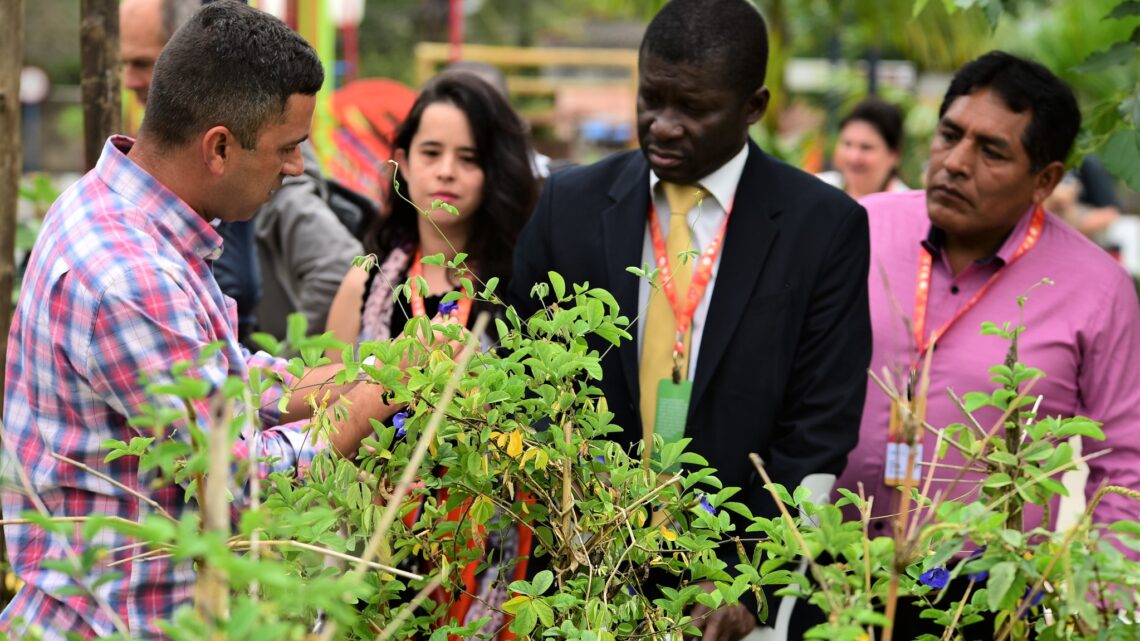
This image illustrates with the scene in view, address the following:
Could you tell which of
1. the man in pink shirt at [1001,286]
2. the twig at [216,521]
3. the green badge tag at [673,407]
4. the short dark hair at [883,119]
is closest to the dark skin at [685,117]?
the green badge tag at [673,407]

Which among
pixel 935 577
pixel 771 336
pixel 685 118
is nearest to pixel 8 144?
pixel 685 118

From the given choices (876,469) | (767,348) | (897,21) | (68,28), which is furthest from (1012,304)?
(68,28)

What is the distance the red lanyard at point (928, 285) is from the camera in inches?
141

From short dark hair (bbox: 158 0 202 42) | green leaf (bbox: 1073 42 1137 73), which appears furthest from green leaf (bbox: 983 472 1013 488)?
short dark hair (bbox: 158 0 202 42)

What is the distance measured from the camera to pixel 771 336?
320cm

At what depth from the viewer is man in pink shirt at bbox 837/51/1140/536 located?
11.3 ft

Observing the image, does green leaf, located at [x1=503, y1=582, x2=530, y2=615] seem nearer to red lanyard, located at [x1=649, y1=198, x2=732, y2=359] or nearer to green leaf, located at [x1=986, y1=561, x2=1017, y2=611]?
green leaf, located at [x1=986, y1=561, x2=1017, y2=611]

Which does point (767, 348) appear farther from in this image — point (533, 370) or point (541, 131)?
point (541, 131)

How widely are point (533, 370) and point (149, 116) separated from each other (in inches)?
32.1

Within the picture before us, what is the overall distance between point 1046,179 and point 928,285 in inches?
17.6

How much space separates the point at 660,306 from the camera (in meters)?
3.28

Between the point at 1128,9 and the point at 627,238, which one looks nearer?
the point at 627,238

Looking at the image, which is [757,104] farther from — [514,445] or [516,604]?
[516,604]

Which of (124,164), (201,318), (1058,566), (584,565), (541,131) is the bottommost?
(541,131)
